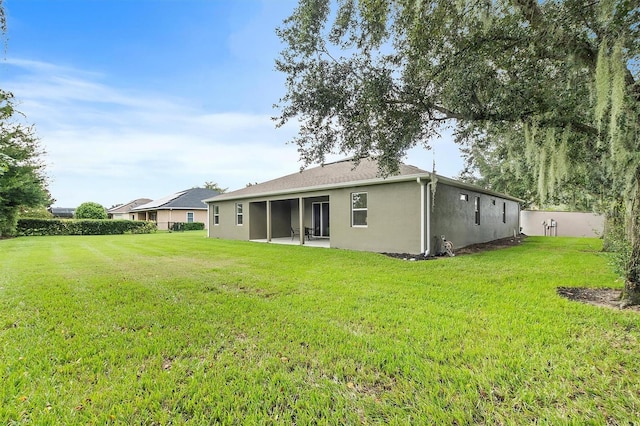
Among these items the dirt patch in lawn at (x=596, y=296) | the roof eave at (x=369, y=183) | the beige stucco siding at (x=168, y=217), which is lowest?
the dirt patch in lawn at (x=596, y=296)

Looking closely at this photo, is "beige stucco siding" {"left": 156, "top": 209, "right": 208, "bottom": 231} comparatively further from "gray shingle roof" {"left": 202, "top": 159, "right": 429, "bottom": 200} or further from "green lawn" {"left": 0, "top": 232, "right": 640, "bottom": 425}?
"green lawn" {"left": 0, "top": 232, "right": 640, "bottom": 425}

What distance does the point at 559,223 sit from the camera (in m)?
19.1

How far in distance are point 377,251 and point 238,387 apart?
818 cm

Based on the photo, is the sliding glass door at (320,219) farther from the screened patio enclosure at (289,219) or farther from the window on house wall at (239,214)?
the window on house wall at (239,214)

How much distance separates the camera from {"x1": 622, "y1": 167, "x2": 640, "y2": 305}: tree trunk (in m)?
4.07

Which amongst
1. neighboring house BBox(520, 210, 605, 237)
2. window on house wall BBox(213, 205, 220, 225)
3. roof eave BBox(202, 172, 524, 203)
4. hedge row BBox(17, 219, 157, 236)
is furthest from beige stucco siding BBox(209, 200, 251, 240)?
neighboring house BBox(520, 210, 605, 237)

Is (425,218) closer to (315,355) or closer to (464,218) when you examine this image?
(464,218)

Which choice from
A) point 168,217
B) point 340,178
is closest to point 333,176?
point 340,178

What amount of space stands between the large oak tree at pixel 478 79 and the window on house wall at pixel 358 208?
14.6ft

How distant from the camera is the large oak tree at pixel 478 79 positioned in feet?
12.2

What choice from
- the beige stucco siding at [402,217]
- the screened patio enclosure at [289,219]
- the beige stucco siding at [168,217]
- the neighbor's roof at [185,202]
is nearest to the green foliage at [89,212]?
the neighbor's roof at [185,202]

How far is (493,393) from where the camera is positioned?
2176 mm

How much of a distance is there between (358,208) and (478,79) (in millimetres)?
6767

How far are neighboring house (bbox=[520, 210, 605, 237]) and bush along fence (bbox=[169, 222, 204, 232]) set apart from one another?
2673cm
